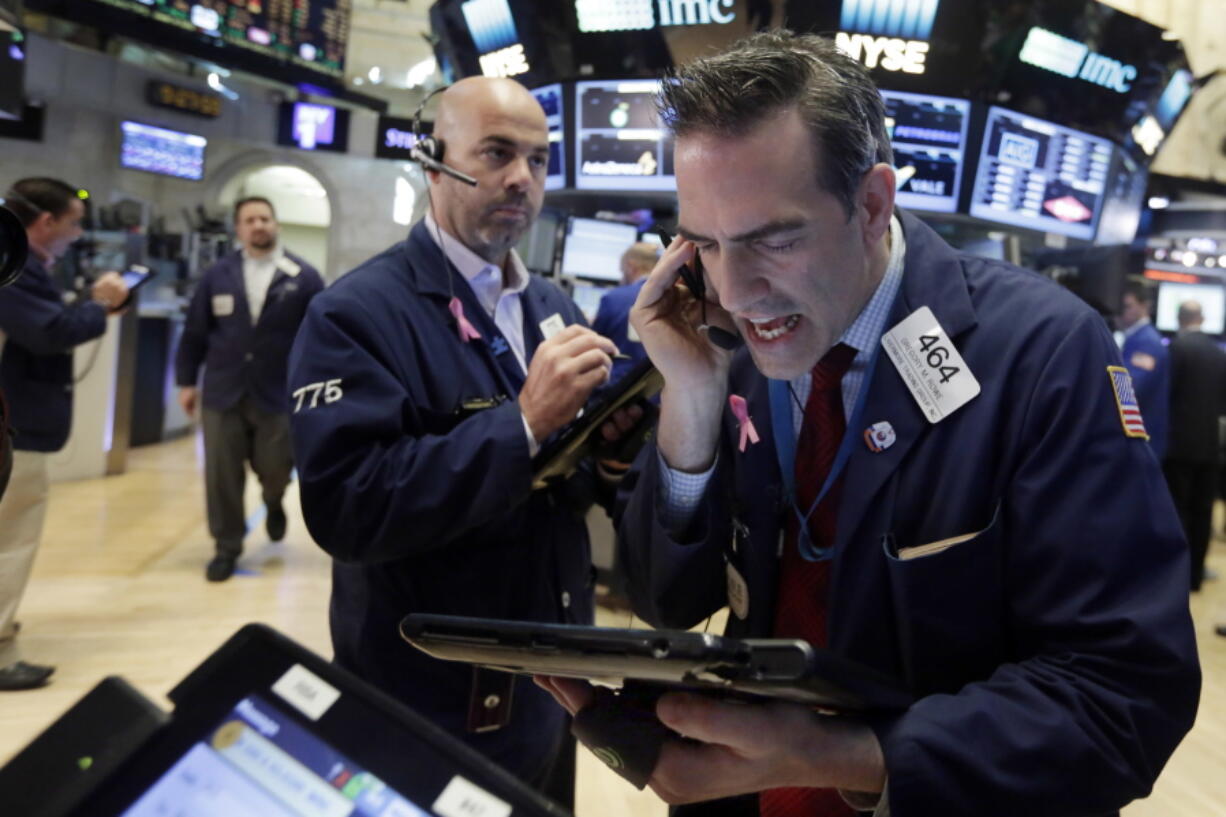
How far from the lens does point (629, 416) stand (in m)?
1.54

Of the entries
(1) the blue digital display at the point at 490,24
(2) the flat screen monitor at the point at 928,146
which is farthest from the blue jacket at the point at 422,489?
(1) the blue digital display at the point at 490,24

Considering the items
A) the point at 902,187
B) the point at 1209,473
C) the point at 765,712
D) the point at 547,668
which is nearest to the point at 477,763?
the point at 547,668

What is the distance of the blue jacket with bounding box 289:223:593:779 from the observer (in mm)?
1331

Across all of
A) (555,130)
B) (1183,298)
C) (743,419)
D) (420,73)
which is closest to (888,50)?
(555,130)

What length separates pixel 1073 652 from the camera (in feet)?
2.74

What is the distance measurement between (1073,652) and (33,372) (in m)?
3.54

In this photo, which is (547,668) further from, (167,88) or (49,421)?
(167,88)

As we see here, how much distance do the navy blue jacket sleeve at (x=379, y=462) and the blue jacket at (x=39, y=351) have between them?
233cm

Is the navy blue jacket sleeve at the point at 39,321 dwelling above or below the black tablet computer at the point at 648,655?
below

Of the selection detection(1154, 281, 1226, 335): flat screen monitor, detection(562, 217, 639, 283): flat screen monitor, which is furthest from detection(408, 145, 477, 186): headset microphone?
detection(1154, 281, 1226, 335): flat screen monitor

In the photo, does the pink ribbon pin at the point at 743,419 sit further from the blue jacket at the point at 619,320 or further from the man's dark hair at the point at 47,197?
the man's dark hair at the point at 47,197

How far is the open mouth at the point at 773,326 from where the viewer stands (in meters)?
1.01

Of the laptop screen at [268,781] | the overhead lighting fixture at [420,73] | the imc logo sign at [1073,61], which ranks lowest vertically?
the laptop screen at [268,781]

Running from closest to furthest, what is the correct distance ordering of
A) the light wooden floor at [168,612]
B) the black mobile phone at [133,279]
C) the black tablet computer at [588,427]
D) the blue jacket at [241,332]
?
1. the black tablet computer at [588,427]
2. the light wooden floor at [168,612]
3. the black mobile phone at [133,279]
4. the blue jacket at [241,332]
